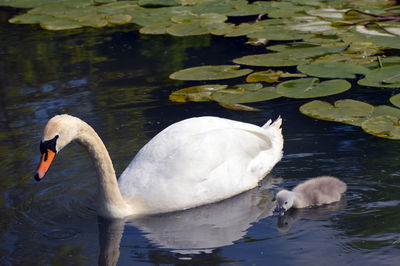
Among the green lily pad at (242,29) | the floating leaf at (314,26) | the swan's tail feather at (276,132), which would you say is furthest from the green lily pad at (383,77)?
the green lily pad at (242,29)

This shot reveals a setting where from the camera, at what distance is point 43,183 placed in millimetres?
5461

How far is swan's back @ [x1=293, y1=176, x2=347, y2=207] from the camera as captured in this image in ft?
15.9

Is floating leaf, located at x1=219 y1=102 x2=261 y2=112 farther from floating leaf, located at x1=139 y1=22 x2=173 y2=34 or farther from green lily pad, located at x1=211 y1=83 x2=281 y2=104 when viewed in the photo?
floating leaf, located at x1=139 y1=22 x2=173 y2=34

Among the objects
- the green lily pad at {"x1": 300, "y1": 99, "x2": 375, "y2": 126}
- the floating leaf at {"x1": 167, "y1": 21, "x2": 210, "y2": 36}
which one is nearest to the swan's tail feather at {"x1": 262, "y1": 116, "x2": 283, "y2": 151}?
the green lily pad at {"x1": 300, "y1": 99, "x2": 375, "y2": 126}

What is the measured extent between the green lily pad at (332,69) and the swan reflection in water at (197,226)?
2052 mm

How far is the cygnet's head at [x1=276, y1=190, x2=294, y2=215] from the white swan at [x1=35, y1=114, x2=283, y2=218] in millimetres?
519

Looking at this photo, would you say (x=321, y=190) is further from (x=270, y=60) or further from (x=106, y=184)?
(x=270, y=60)

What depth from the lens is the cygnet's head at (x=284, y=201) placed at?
4727 mm

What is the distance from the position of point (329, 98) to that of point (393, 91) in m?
0.63

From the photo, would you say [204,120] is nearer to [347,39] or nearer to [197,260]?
[197,260]

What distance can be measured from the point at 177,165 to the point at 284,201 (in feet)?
2.71

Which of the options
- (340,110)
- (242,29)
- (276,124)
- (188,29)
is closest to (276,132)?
(276,124)

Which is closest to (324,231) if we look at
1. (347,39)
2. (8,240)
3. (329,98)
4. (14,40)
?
(8,240)

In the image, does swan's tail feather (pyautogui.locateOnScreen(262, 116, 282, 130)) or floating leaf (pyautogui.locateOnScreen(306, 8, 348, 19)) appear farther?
floating leaf (pyautogui.locateOnScreen(306, 8, 348, 19))
